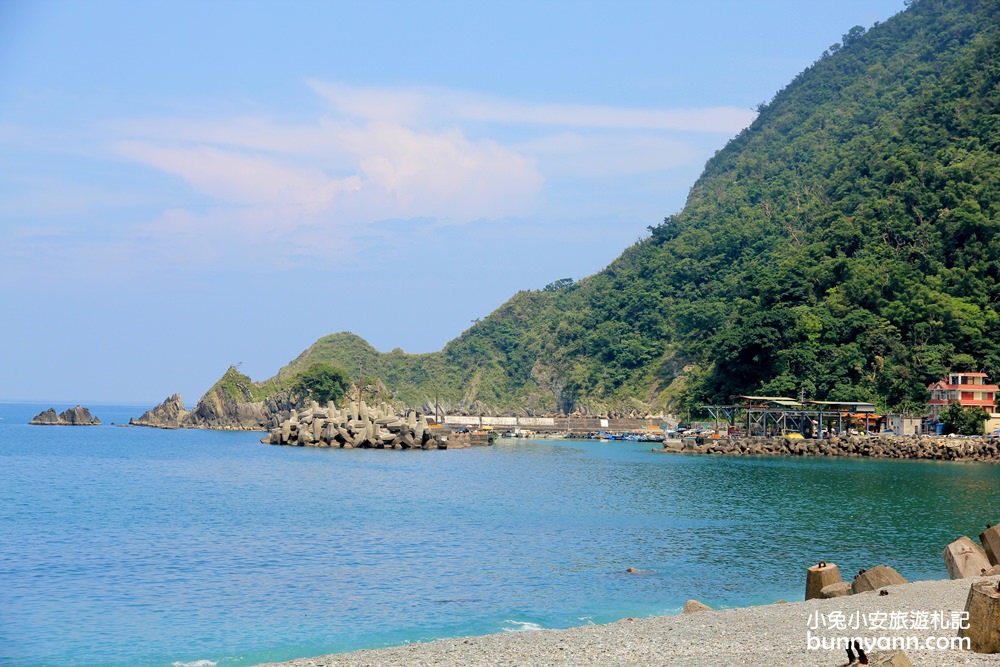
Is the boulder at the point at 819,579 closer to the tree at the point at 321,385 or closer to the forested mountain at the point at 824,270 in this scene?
the forested mountain at the point at 824,270

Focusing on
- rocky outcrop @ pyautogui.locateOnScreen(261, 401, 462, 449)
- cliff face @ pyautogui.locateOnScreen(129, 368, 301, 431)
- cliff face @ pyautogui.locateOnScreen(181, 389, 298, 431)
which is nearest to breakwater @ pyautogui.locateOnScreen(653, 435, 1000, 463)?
rocky outcrop @ pyautogui.locateOnScreen(261, 401, 462, 449)

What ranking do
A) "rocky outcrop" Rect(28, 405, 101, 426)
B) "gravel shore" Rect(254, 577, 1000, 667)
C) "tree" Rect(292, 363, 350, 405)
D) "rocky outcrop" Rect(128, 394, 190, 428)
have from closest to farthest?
"gravel shore" Rect(254, 577, 1000, 667) → "tree" Rect(292, 363, 350, 405) → "rocky outcrop" Rect(128, 394, 190, 428) → "rocky outcrop" Rect(28, 405, 101, 426)

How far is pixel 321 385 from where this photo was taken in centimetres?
12144

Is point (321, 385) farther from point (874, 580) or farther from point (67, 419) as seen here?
point (874, 580)

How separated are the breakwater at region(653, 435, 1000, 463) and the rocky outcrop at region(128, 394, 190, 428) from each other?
86.5 metres

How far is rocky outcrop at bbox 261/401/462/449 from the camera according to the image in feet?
277

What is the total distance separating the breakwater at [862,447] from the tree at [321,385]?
50.9 m

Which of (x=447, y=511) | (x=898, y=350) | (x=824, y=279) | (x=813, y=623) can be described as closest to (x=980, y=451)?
(x=898, y=350)

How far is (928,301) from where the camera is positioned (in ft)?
292

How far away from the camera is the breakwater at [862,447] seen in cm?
6725

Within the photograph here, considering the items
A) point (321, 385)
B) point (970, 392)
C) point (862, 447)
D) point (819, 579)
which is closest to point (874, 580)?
point (819, 579)

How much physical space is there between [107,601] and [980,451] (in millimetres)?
62128

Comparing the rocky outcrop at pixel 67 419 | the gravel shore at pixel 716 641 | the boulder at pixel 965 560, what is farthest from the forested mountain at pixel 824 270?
the gravel shore at pixel 716 641

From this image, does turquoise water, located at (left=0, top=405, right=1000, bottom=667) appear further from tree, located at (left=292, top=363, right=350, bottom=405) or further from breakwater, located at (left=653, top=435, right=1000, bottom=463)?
tree, located at (left=292, top=363, right=350, bottom=405)
